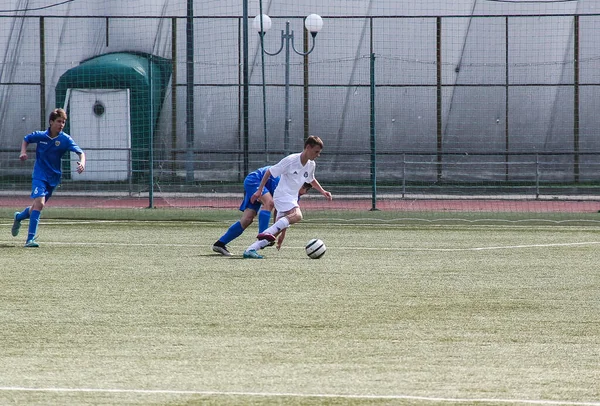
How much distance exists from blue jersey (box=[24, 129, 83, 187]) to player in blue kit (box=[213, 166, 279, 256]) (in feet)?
7.24

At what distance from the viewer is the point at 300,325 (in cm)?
740

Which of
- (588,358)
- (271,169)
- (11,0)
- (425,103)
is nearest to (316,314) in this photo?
(588,358)

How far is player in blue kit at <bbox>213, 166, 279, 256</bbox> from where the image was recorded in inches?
501

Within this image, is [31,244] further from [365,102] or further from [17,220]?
[365,102]

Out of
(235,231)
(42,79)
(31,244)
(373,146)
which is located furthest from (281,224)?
(42,79)

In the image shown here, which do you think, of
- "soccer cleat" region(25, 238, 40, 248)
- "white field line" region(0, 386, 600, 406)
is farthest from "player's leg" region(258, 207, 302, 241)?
"white field line" region(0, 386, 600, 406)

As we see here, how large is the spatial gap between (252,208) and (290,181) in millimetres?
588

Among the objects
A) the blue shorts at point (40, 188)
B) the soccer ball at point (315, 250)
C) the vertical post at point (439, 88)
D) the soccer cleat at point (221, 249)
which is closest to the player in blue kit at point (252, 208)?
the soccer cleat at point (221, 249)

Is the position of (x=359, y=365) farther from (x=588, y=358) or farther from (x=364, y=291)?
(x=364, y=291)

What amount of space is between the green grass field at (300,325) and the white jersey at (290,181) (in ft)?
1.80

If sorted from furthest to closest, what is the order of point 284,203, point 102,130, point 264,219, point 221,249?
point 102,130, point 264,219, point 221,249, point 284,203

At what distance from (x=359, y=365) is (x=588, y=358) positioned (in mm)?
1197

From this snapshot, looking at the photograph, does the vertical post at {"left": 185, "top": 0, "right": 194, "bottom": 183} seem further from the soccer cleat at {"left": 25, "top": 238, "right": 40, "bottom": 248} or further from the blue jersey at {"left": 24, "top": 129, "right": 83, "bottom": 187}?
the soccer cleat at {"left": 25, "top": 238, "right": 40, "bottom": 248}

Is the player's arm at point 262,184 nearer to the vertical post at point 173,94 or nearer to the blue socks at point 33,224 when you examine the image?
the blue socks at point 33,224
